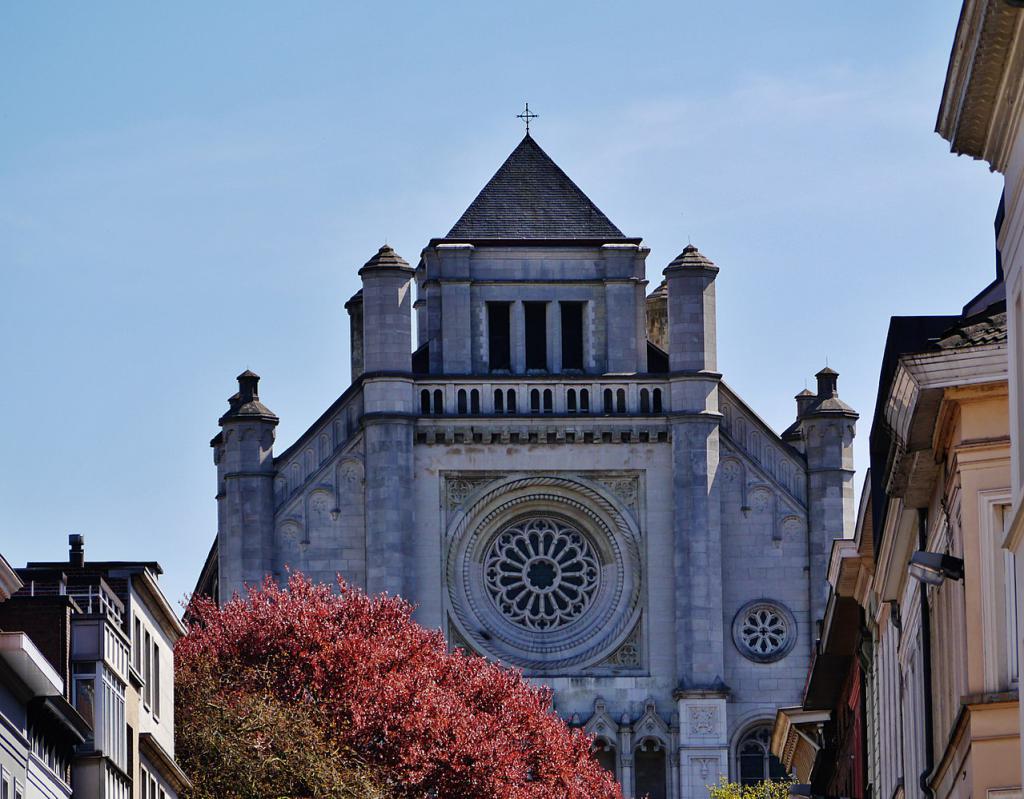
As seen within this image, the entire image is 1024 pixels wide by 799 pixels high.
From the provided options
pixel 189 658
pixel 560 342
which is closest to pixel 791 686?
pixel 560 342

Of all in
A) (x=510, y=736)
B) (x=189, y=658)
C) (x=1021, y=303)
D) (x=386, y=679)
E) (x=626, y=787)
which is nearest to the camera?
(x=1021, y=303)

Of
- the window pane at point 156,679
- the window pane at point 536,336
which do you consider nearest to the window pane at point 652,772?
the window pane at point 536,336

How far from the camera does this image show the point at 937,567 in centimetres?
2784

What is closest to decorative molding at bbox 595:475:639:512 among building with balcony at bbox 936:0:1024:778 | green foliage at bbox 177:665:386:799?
green foliage at bbox 177:665:386:799

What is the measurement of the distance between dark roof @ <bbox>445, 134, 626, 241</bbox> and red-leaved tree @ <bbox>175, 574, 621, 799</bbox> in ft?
65.4

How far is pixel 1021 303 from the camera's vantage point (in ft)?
74.1

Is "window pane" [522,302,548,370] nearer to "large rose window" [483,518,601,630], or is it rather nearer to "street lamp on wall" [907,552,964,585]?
"large rose window" [483,518,601,630]

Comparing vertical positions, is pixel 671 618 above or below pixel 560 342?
below

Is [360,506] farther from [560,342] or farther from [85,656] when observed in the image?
[85,656]

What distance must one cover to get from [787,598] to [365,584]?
11.2 m

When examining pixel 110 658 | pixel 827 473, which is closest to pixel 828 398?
pixel 827 473

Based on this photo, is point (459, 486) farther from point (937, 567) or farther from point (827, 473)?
point (937, 567)

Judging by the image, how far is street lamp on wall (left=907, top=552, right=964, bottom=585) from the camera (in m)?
27.9

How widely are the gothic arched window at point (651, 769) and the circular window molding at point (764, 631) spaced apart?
3.49 metres
